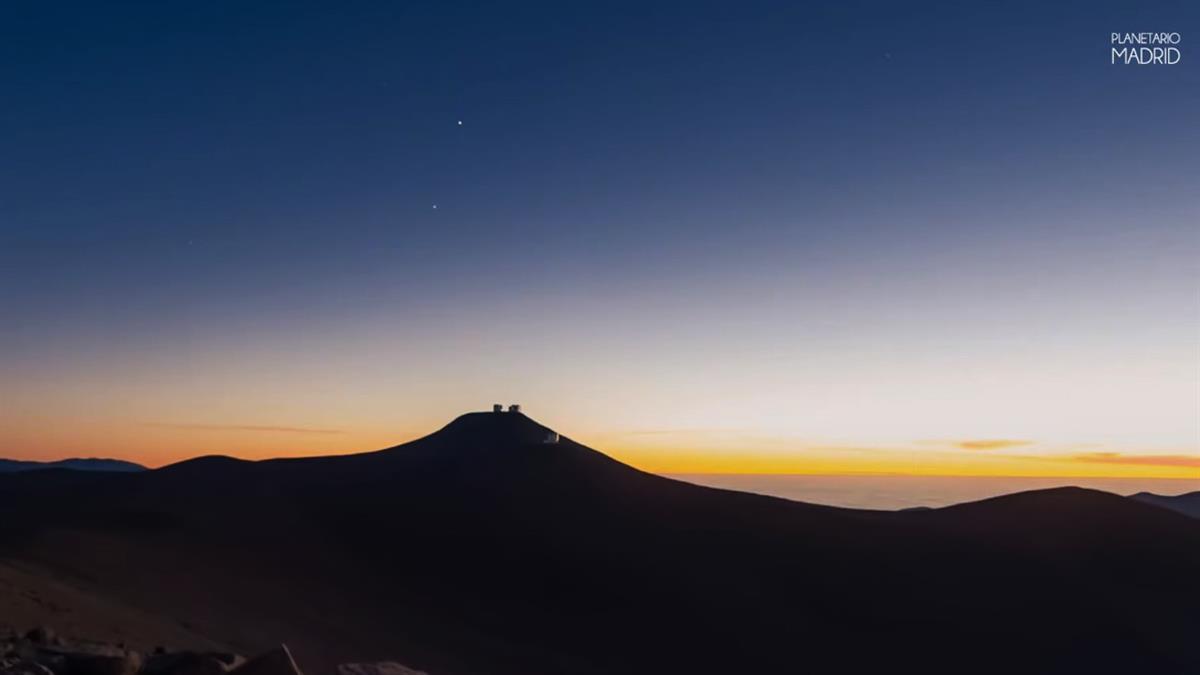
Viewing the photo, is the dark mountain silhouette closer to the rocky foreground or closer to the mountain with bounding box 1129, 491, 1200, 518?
the rocky foreground

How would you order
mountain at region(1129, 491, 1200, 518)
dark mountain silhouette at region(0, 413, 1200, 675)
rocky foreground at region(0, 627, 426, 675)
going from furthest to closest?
mountain at region(1129, 491, 1200, 518), dark mountain silhouette at region(0, 413, 1200, 675), rocky foreground at region(0, 627, 426, 675)

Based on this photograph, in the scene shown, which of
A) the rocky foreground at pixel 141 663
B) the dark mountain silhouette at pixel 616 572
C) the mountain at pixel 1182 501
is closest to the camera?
the rocky foreground at pixel 141 663

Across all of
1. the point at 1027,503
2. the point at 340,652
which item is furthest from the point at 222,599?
the point at 1027,503

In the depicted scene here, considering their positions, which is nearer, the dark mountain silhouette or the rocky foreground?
the rocky foreground

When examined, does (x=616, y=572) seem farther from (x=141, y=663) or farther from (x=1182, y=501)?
(x=1182, y=501)

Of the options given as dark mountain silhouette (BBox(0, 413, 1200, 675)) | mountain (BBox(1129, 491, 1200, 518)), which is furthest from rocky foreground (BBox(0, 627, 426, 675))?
mountain (BBox(1129, 491, 1200, 518))

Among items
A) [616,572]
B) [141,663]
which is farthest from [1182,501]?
[141,663]

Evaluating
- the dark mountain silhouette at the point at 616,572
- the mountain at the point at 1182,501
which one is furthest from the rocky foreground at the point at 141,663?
the mountain at the point at 1182,501

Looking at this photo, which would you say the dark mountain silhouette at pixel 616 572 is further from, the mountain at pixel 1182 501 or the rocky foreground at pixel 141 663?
the mountain at pixel 1182 501

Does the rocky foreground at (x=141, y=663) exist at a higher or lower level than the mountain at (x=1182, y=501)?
lower
